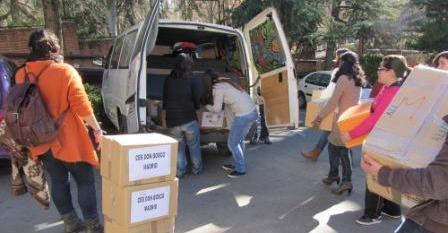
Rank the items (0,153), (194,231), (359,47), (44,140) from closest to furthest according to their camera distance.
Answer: (44,140)
(194,231)
(0,153)
(359,47)

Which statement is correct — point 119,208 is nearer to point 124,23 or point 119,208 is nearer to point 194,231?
point 194,231

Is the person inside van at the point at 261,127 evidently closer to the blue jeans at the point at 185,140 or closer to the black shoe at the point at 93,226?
the blue jeans at the point at 185,140

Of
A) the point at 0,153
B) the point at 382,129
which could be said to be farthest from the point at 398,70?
the point at 0,153

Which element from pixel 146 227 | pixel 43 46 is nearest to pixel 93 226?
pixel 146 227

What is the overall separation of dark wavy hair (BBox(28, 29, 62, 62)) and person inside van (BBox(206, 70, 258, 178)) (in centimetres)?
257

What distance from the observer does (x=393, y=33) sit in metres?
17.8

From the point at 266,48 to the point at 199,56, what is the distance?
1502mm

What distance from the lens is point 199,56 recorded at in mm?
8531

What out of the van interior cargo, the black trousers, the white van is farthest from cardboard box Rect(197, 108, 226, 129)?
the black trousers

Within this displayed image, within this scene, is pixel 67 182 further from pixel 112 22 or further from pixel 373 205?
pixel 112 22

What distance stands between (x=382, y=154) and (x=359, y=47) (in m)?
17.9

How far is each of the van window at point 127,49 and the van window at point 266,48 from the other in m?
1.75

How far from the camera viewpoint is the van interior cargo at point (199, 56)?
303 inches

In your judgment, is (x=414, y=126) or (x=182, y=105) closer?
(x=414, y=126)
